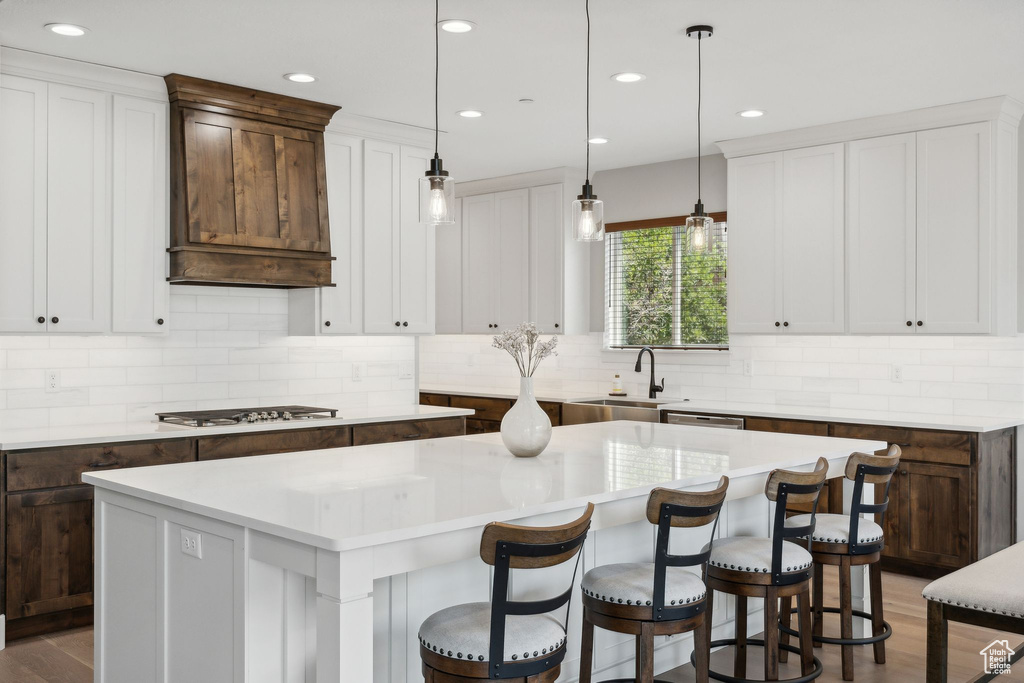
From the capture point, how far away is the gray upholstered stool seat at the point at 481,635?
2.13 meters

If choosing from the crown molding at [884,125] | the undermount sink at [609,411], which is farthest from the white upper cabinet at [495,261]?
the crown molding at [884,125]

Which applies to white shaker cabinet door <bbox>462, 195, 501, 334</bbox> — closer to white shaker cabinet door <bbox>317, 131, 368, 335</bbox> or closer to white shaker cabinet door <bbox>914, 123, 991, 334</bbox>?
white shaker cabinet door <bbox>317, 131, 368, 335</bbox>

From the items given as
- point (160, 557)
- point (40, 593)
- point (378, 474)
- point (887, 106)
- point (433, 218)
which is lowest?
point (40, 593)

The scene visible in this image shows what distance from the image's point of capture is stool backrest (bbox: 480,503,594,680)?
2080mm

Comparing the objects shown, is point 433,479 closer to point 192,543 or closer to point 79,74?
point 192,543

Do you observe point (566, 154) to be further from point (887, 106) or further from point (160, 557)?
point (160, 557)

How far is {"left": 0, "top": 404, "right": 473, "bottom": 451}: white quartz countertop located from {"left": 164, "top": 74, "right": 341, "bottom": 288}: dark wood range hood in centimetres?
78

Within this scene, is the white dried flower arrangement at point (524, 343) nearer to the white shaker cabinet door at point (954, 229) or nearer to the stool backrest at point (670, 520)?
the stool backrest at point (670, 520)

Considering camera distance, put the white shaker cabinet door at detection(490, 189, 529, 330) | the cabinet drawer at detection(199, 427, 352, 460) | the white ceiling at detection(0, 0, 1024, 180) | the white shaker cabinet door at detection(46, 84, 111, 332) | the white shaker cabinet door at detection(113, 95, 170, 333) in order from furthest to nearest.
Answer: the white shaker cabinet door at detection(490, 189, 529, 330), the white shaker cabinet door at detection(113, 95, 170, 333), the cabinet drawer at detection(199, 427, 352, 460), the white shaker cabinet door at detection(46, 84, 111, 332), the white ceiling at detection(0, 0, 1024, 180)

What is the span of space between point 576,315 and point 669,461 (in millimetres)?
3791

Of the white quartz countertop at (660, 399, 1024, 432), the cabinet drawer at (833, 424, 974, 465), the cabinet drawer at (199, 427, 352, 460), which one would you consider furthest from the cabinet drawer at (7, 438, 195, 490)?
the cabinet drawer at (833, 424, 974, 465)

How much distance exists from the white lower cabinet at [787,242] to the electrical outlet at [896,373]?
1.48 ft

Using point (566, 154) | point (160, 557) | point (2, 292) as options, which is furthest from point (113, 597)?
point (566, 154)

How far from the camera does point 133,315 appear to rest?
14.4 feet
